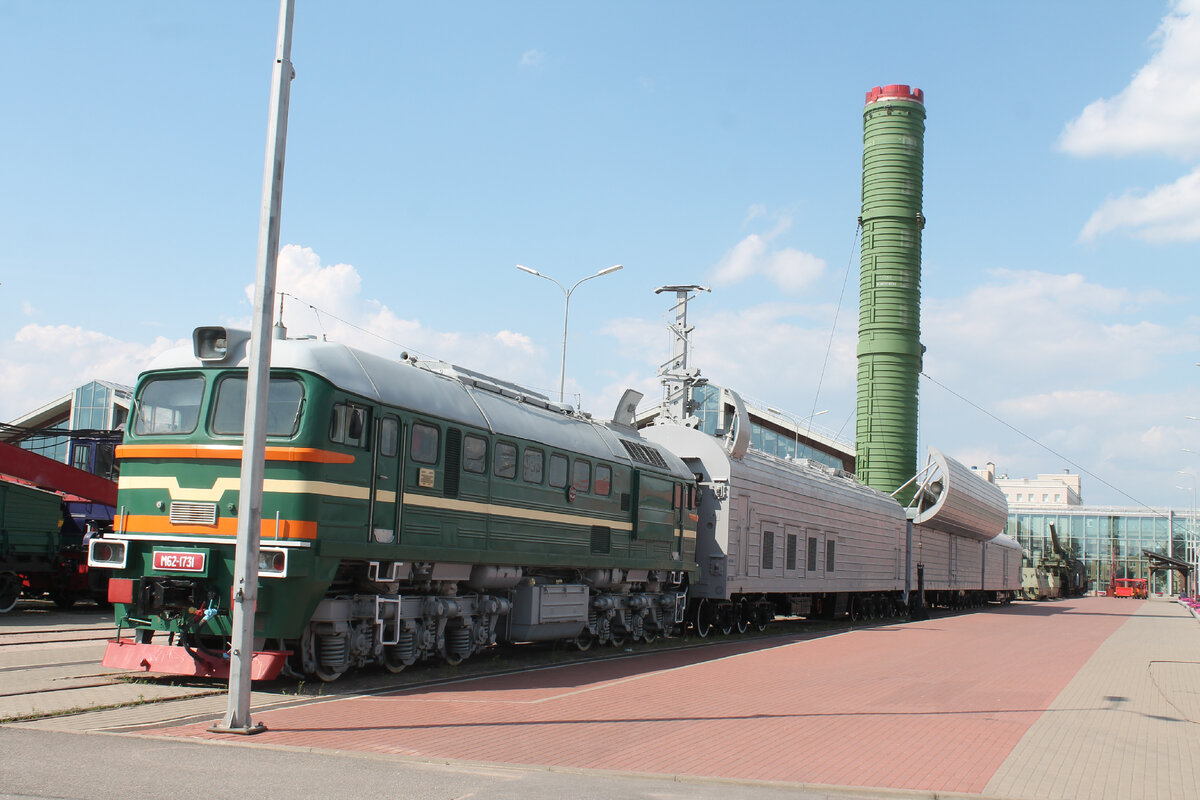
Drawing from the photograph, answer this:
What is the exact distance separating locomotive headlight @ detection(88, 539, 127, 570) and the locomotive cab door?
2737 millimetres

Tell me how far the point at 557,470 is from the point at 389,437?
14.0 feet

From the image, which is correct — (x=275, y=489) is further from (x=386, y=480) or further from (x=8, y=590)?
(x=8, y=590)

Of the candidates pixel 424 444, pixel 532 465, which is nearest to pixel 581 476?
pixel 532 465

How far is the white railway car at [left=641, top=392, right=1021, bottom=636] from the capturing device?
77.9 feet

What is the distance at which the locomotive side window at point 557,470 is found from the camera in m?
16.9

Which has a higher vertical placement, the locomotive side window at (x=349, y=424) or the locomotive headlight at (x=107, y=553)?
the locomotive side window at (x=349, y=424)

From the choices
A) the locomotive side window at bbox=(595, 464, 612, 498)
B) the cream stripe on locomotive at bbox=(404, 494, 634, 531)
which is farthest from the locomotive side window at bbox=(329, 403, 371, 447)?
the locomotive side window at bbox=(595, 464, 612, 498)

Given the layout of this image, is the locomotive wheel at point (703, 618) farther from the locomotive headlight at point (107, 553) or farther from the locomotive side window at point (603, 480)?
the locomotive headlight at point (107, 553)

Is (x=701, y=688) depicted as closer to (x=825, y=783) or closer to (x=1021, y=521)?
(x=825, y=783)

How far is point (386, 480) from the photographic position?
1319 cm

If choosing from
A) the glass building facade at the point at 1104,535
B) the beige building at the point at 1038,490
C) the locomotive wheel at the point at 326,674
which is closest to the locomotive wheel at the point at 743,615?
the locomotive wheel at the point at 326,674

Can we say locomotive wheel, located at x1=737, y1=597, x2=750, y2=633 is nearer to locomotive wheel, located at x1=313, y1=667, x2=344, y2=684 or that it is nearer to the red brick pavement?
the red brick pavement

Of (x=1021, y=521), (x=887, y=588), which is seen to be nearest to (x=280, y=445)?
(x=887, y=588)

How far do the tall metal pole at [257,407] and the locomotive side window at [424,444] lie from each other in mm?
3493
